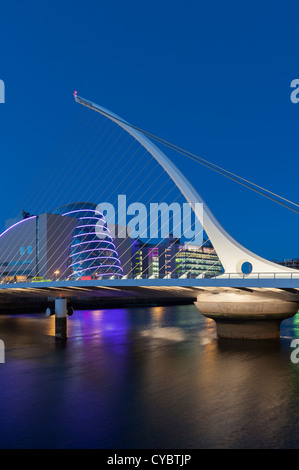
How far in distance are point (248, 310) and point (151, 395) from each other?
35.7 feet

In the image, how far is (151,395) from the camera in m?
15.0

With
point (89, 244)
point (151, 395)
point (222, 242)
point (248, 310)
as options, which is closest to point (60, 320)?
point (248, 310)

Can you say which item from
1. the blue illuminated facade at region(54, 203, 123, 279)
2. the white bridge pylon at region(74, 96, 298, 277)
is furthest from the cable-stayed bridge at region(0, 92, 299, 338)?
the blue illuminated facade at region(54, 203, 123, 279)

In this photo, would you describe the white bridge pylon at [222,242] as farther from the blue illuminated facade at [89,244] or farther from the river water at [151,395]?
the blue illuminated facade at [89,244]

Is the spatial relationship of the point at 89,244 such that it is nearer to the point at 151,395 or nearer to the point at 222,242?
the point at 222,242

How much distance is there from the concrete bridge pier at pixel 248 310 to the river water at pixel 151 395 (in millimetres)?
779

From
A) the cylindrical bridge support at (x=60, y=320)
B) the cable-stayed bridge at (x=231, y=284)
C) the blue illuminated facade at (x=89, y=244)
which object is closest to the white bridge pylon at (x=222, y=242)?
the cable-stayed bridge at (x=231, y=284)

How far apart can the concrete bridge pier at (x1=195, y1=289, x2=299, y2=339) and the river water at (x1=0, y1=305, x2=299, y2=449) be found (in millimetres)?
779

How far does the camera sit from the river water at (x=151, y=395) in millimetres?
11014

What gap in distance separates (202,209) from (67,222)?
5622cm

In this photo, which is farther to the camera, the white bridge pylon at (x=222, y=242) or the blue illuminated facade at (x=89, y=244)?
the blue illuminated facade at (x=89, y=244)

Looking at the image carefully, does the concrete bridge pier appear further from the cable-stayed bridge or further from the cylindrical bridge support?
the cylindrical bridge support

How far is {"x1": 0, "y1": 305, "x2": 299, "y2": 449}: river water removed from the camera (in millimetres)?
11014
